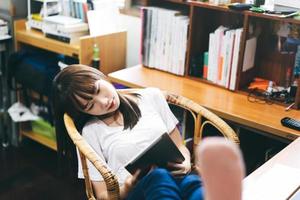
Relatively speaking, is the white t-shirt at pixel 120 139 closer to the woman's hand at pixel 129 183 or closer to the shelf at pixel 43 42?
the woman's hand at pixel 129 183

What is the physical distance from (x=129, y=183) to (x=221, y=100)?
0.71 meters

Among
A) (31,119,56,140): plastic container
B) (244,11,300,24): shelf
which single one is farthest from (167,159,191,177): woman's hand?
(31,119,56,140): plastic container

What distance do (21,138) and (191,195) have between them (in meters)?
2.06

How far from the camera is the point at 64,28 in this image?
8.27 ft

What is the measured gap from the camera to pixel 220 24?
2.34 meters

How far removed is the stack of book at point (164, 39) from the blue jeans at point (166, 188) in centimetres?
110

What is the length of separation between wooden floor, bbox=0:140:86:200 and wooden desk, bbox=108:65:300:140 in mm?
728

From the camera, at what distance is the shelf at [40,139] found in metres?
2.87

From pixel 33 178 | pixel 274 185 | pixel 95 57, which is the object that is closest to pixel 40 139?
pixel 33 178

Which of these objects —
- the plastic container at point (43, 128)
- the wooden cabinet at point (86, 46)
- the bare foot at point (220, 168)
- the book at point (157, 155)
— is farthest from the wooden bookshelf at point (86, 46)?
the bare foot at point (220, 168)

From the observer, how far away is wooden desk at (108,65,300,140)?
1.81 m

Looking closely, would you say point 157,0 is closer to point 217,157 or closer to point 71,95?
point 71,95

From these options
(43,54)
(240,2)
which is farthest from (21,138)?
(240,2)

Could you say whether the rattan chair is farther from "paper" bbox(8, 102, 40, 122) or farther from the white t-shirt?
"paper" bbox(8, 102, 40, 122)
